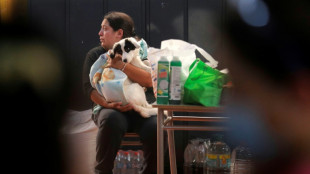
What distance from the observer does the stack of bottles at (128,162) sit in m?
3.63


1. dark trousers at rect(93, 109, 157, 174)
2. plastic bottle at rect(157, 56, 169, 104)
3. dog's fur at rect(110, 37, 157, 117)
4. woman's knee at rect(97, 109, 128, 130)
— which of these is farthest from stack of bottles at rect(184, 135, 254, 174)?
plastic bottle at rect(157, 56, 169, 104)

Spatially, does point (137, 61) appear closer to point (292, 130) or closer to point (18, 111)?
point (18, 111)

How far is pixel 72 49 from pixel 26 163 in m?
1.88

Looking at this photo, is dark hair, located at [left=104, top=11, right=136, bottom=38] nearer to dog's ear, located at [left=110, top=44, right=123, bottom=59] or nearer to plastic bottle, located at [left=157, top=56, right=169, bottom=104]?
dog's ear, located at [left=110, top=44, right=123, bottom=59]

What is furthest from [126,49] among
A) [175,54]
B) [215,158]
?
[215,158]

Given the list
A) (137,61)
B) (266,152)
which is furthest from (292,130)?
(137,61)

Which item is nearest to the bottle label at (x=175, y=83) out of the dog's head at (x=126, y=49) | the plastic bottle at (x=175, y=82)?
the plastic bottle at (x=175, y=82)

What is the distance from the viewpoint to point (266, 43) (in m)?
0.67

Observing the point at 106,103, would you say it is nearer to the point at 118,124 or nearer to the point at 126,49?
the point at 118,124

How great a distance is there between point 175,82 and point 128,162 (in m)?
1.93

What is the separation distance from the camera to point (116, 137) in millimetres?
2490

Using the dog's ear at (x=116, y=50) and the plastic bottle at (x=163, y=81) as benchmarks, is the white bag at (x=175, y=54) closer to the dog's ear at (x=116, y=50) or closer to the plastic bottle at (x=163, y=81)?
the plastic bottle at (x=163, y=81)

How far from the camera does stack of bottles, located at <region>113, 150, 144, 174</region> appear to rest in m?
3.63

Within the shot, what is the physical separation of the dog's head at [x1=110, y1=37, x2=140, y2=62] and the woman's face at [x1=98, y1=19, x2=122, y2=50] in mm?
265
